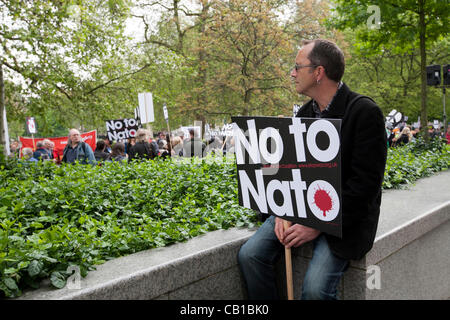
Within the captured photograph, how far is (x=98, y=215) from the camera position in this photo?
12.5 ft

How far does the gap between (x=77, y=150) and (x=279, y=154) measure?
22.7 feet

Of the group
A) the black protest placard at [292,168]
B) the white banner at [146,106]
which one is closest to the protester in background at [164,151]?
the white banner at [146,106]

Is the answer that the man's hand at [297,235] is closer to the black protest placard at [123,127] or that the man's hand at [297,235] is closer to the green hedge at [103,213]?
the green hedge at [103,213]

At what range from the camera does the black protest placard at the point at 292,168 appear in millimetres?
2336

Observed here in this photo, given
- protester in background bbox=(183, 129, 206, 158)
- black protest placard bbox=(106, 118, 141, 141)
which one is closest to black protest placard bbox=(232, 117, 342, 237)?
protester in background bbox=(183, 129, 206, 158)

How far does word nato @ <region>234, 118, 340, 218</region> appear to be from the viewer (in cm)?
236

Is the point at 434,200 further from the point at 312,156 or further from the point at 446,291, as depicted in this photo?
the point at 312,156

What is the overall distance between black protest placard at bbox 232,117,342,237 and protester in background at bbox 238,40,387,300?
17 cm

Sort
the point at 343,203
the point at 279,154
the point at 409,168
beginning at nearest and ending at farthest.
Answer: the point at 343,203
the point at 279,154
the point at 409,168

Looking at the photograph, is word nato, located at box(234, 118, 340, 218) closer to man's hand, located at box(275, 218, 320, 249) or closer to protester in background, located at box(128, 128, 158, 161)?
man's hand, located at box(275, 218, 320, 249)

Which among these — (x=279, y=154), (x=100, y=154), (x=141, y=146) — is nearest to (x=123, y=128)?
(x=100, y=154)

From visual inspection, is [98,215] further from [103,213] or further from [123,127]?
[123,127]

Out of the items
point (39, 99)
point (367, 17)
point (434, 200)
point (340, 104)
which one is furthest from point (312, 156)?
point (39, 99)

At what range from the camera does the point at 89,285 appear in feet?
7.14
